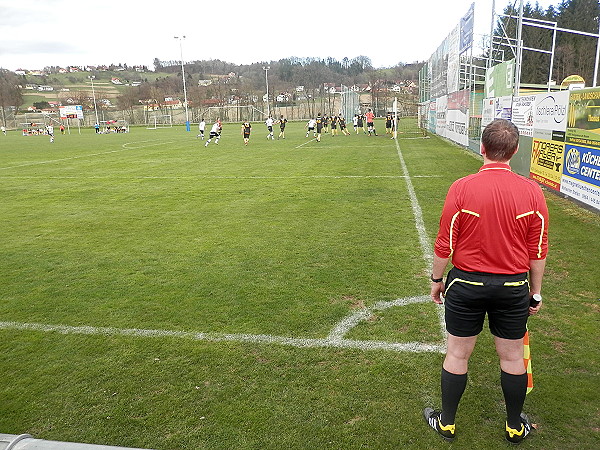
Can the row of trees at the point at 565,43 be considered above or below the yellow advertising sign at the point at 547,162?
A: above

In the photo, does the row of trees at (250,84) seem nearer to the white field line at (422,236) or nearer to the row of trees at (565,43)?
the row of trees at (565,43)

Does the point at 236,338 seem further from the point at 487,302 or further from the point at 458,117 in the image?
the point at 458,117

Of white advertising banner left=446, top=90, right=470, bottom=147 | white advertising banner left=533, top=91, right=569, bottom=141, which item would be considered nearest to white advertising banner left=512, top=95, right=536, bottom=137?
white advertising banner left=533, top=91, right=569, bottom=141

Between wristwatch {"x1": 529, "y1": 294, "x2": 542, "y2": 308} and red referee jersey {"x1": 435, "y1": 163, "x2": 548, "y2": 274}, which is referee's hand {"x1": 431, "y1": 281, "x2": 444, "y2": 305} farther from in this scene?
wristwatch {"x1": 529, "y1": 294, "x2": 542, "y2": 308}

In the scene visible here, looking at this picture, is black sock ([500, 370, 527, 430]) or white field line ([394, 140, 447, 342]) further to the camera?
white field line ([394, 140, 447, 342])

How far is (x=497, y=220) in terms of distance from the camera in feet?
8.68

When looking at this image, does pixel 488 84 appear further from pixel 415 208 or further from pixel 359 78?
pixel 359 78

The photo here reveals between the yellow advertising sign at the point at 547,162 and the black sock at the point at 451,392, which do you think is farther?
the yellow advertising sign at the point at 547,162

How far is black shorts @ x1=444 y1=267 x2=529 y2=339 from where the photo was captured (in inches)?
108

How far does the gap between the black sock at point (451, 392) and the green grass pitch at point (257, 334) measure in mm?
163

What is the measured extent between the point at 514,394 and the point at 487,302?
652 mm

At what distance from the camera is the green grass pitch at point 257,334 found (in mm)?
3184

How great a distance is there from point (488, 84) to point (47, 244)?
56.3ft

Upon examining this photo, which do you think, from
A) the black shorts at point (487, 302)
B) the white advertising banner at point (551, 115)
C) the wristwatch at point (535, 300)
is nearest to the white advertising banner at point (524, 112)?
the white advertising banner at point (551, 115)
